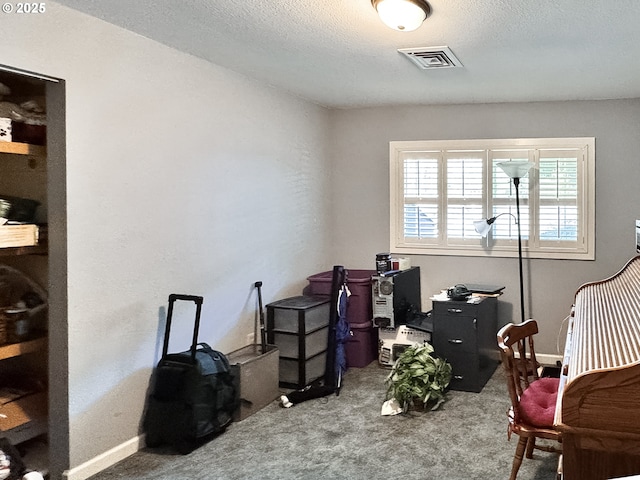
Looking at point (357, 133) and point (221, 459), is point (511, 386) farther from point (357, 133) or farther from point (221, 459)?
point (357, 133)

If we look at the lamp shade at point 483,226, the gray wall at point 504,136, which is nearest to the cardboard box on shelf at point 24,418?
the gray wall at point 504,136

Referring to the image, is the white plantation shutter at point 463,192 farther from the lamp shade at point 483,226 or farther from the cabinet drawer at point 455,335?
the cabinet drawer at point 455,335

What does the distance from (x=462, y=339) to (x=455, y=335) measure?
0.06m

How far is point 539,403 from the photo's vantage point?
2.60 meters

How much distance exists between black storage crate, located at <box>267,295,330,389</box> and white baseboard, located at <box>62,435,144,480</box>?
132cm

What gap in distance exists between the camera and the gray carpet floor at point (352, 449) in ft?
9.82

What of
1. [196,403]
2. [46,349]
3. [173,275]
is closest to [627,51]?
[173,275]

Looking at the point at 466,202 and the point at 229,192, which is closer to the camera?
the point at 229,192

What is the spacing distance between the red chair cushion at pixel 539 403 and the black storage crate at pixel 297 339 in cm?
187

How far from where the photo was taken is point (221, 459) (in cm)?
316

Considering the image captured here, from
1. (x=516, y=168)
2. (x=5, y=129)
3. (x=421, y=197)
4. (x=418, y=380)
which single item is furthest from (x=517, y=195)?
(x=5, y=129)

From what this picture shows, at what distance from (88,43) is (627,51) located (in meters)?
3.00

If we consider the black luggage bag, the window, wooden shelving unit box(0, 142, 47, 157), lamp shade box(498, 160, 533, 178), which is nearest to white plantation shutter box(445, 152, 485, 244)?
the window
